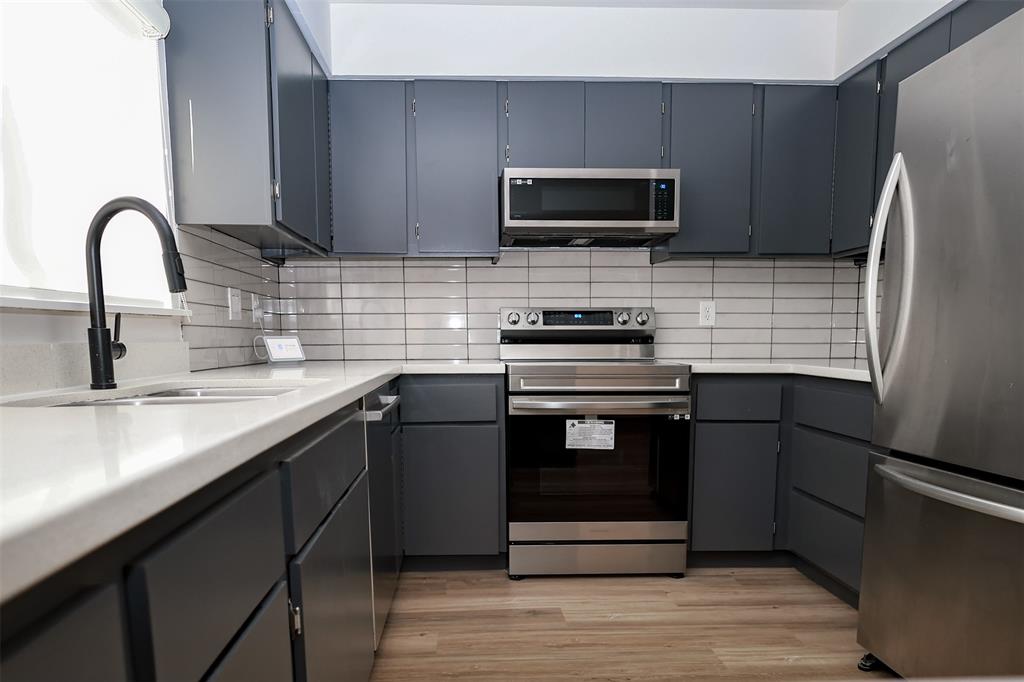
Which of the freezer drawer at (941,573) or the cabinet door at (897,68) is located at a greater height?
the cabinet door at (897,68)

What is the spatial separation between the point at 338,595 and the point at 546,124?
6.41ft

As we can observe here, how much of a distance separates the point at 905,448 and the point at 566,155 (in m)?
1.64

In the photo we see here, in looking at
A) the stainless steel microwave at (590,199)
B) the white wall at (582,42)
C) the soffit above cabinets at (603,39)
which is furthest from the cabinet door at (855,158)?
the stainless steel microwave at (590,199)

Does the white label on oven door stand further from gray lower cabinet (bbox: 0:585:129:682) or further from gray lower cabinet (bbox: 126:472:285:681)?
gray lower cabinet (bbox: 0:585:129:682)

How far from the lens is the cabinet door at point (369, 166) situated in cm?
209

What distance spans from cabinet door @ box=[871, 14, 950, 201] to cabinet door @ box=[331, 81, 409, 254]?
1916mm

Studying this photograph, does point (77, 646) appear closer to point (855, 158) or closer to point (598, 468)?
point (598, 468)

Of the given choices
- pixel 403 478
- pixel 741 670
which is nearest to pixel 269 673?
pixel 403 478

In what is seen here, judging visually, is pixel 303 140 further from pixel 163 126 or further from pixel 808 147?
pixel 808 147

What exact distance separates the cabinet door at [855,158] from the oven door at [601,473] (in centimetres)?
109

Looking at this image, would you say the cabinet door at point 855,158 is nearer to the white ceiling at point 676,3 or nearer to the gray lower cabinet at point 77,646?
the white ceiling at point 676,3

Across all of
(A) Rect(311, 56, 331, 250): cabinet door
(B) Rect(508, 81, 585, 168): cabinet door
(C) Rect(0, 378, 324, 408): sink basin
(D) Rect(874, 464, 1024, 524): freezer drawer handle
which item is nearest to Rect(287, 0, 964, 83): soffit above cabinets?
(B) Rect(508, 81, 585, 168): cabinet door

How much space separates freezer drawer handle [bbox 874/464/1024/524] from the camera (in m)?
1.04

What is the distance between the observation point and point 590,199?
206 centimetres
